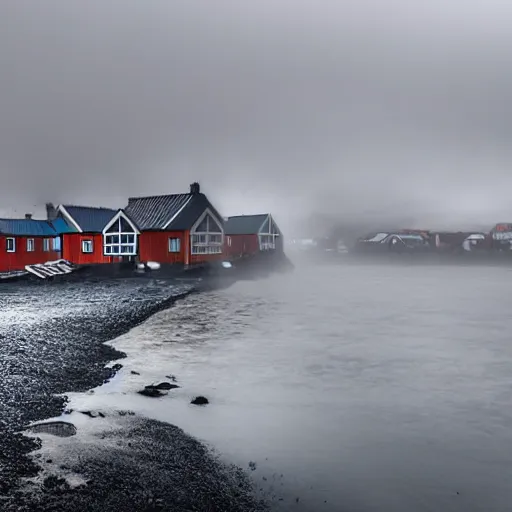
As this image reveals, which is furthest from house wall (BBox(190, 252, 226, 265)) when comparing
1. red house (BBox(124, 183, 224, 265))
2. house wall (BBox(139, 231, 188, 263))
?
house wall (BBox(139, 231, 188, 263))

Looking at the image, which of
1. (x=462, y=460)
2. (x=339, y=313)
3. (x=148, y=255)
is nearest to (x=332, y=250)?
(x=148, y=255)

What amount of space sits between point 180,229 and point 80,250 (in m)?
11.0

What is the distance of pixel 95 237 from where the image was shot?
4522 cm

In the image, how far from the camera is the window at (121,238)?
42.5 m

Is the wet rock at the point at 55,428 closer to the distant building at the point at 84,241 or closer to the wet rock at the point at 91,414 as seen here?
the wet rock at the point at 91,414

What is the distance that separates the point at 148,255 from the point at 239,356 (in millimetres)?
29702

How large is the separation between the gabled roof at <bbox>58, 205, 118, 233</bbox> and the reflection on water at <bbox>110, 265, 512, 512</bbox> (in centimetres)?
2697

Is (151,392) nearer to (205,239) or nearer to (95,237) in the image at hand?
(205,239)

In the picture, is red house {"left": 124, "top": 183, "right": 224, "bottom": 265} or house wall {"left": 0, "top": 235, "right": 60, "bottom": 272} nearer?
red house {"left": 124, "top": 183, "right": 224, "bottom": 265}

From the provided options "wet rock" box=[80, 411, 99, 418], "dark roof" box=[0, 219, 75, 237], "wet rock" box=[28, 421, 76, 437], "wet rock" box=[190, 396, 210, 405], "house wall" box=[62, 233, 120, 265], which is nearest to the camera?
"wet rock" box=[28, 421, 76, 437]

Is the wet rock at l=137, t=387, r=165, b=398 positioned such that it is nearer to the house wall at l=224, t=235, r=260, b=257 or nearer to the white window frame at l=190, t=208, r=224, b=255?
the white window frame at l=190, t=208, r=224, b=255

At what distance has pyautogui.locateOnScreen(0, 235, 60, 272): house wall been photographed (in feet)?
138

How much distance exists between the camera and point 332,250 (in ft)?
344

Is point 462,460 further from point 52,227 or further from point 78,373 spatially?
point 52,227
